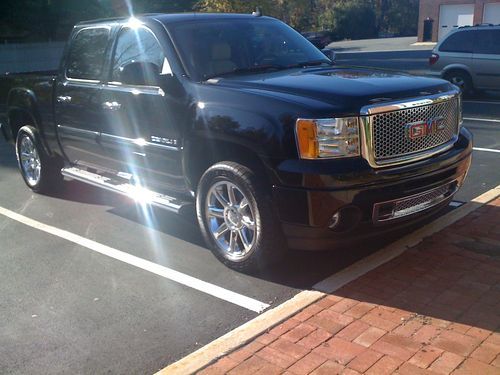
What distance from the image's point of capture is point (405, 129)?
4250 millimetres

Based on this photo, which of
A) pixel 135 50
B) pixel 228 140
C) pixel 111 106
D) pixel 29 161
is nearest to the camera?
pixel 228 140

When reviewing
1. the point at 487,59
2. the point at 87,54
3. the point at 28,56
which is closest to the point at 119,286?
the point at 87,54

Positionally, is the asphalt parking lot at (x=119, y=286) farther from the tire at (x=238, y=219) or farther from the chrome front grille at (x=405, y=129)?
the chrome front grille at (x=405, y=129)

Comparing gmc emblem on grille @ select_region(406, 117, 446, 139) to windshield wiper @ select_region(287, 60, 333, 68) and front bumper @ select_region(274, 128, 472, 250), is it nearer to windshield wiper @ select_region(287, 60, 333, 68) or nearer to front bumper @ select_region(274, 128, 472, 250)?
front bumper @ select_region(274, 128, 472, 250)

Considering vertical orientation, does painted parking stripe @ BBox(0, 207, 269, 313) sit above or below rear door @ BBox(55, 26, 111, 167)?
below

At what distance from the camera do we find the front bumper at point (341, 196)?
397 cm

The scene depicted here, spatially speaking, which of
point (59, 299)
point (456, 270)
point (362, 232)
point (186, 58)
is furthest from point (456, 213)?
point (59, 299)

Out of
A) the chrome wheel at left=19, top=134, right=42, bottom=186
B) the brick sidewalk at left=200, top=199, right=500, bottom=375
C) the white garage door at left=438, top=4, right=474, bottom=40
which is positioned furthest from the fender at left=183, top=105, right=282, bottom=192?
the white garage door at left=438, top=4, right=474, bottom=40

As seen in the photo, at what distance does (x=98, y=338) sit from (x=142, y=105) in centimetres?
229

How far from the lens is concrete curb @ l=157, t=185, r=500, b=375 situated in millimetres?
3375

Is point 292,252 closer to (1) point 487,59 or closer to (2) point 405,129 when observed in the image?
(2) point 405,129

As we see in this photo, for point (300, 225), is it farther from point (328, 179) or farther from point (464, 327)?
point (464, 327)

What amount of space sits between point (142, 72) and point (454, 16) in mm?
40591

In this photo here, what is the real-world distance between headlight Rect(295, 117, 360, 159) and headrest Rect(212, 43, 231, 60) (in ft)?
4.79
